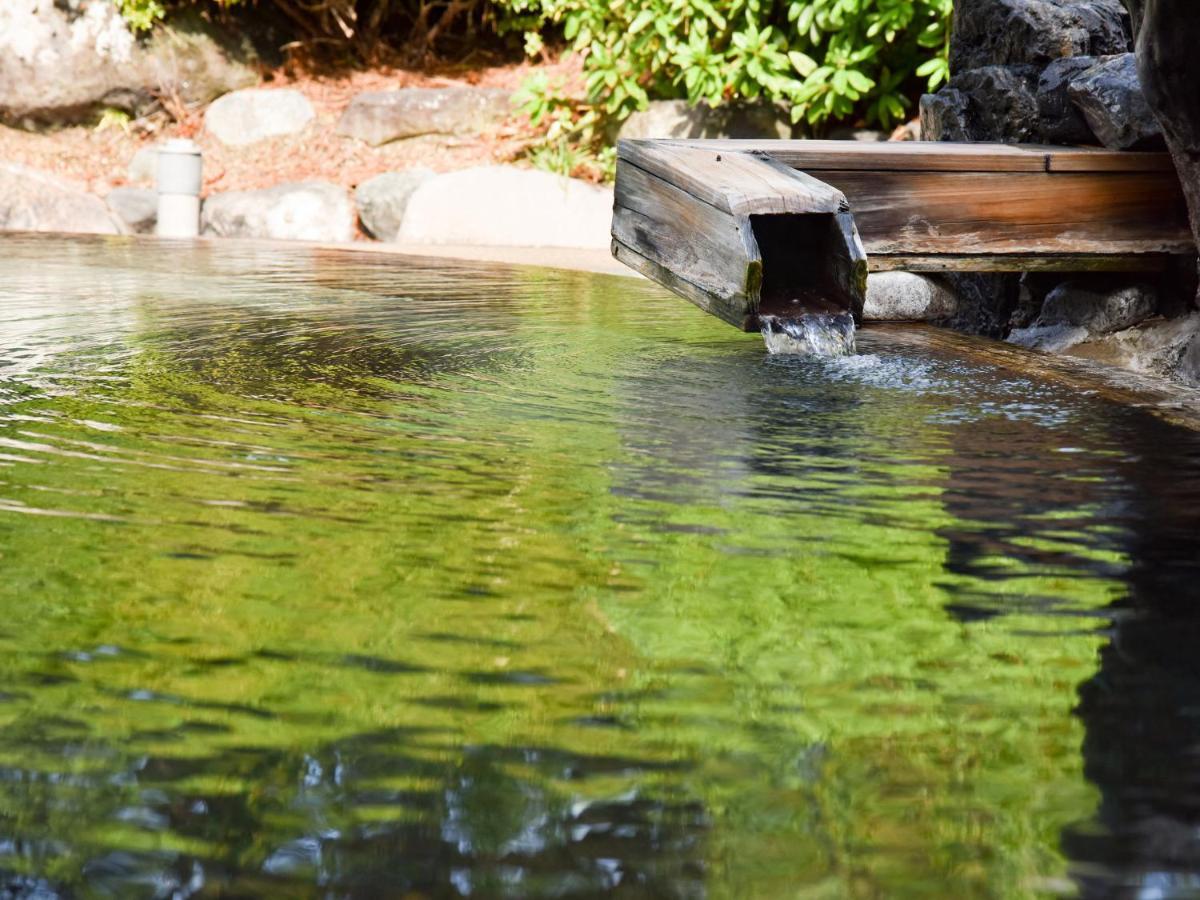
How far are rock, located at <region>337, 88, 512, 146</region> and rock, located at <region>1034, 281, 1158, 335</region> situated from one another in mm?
8198

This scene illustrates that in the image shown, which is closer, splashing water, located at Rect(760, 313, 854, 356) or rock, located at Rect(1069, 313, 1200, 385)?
splashing water, located at Rect(760, 313, 854, 356)

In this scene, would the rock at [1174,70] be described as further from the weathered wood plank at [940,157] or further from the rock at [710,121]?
the rock at [710,121]

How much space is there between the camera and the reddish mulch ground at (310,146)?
1284 centimetres

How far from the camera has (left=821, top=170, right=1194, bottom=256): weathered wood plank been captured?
5.39 meters

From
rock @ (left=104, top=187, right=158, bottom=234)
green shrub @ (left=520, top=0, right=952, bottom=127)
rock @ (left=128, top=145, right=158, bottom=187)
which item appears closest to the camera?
green shrub @ (left=520, top=0, right=952, bottom=127)

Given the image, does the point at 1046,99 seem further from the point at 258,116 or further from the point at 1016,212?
Result: the point at 258,116

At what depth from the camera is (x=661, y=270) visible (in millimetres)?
5039

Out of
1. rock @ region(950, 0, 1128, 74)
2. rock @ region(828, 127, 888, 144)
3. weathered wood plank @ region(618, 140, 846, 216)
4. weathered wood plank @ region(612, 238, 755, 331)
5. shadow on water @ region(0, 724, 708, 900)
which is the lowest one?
shadow on water @ region(0, 724, 708, 900)

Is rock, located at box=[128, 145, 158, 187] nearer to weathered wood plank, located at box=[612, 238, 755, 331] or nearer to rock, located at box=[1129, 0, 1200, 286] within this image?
weathered wood plank, located at box=[612, 238, 755, 331]

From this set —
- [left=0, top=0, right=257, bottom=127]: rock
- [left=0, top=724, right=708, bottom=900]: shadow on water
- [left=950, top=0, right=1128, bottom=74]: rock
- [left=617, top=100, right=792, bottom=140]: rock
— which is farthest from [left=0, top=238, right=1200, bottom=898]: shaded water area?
[left=0, top=0, right=257, bottom=127]: rock

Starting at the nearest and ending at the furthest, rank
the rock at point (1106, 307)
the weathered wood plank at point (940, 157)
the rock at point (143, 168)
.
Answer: the weathered wood plank at point (940, 157), the rock at point (1106, 307), the rock at point (143, 168)

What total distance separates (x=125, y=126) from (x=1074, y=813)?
14224mm

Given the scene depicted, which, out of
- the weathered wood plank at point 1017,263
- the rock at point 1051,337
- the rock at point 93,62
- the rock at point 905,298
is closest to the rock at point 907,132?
the rock at point 905,298

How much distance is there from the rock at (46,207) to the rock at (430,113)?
2763mm
